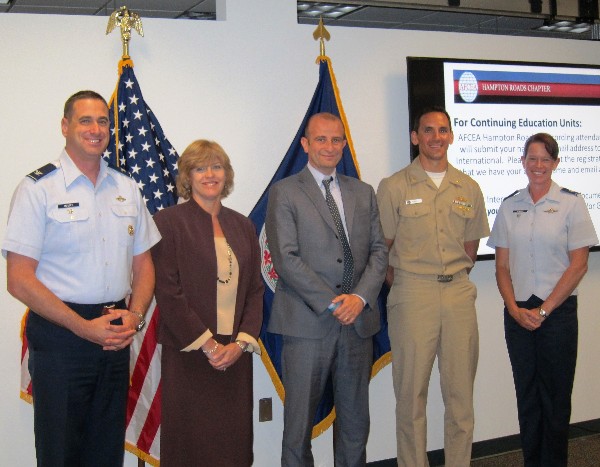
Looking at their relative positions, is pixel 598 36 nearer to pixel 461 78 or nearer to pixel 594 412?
pixel 461 78

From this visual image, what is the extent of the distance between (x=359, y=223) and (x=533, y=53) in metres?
1.96

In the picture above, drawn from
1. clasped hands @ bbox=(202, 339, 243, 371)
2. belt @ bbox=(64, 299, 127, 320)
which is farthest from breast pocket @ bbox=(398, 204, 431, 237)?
belt @ bbox=(64, 299, 127, 320)

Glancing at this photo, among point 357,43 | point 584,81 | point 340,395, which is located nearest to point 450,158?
point 357,43

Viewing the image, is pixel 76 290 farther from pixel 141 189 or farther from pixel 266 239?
pixel 266 239

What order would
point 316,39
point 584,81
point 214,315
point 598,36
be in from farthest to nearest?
point 598,36
point 584,81
point 316,39
point 214,315

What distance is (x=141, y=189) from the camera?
A: 328cm

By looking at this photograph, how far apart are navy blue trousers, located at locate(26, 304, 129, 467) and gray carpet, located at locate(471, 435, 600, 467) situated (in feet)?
7.89

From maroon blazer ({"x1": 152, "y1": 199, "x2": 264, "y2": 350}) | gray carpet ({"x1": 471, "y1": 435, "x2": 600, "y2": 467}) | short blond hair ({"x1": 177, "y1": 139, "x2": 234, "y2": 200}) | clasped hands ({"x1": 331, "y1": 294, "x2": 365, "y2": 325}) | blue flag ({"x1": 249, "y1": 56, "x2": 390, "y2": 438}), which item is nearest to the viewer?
maroon blazer ({"x1": 152, "y1": 199, "x2": 264, "y2": 350})

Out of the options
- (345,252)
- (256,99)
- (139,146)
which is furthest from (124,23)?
(345,252)

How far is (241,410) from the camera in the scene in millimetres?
2775

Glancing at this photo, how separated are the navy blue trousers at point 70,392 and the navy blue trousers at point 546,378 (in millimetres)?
1997

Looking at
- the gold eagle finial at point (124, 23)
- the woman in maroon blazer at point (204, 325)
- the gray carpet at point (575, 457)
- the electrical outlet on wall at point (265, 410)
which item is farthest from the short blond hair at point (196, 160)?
the gray carpet at point (575, 457)

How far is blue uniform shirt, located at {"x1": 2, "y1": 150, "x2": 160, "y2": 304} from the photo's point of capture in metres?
2.33

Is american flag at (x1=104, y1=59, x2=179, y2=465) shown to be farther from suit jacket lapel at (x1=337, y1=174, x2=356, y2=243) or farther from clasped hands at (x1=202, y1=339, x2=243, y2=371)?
suit jacket lapel at (x1=337, y1=174, x2=356, y2=243)
